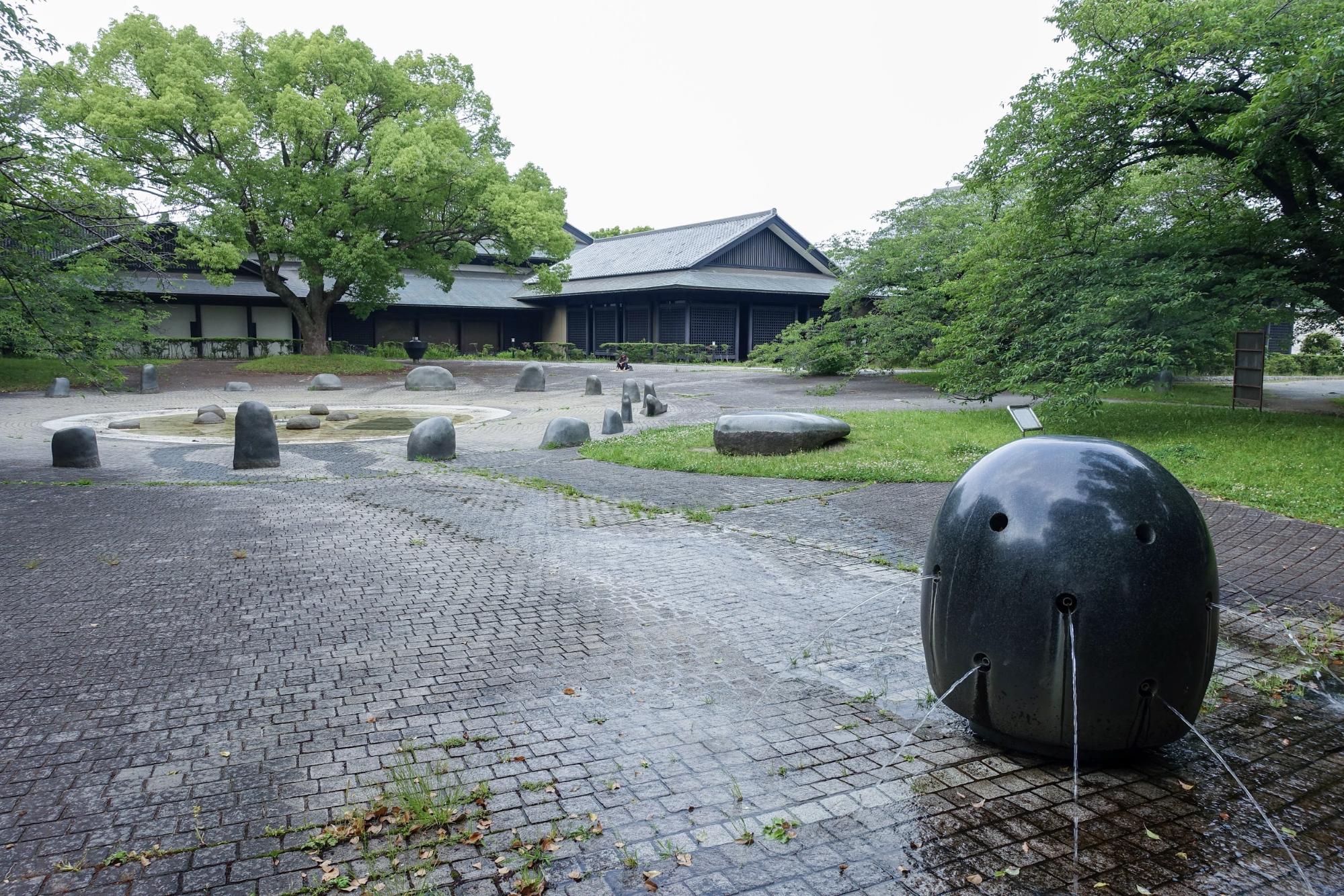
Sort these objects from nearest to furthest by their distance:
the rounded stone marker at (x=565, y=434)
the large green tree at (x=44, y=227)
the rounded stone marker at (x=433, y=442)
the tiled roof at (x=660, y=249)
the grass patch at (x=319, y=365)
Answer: the large green tree at (x=44, y=227), the rounded stone marker at (x=433, y=442), the rounded stone marker at (x=565, y=434), the grass patch at (x=319, y=365), the tiled roof at (x=660, y=249)

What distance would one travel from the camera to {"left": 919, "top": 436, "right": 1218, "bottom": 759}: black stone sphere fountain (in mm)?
3660

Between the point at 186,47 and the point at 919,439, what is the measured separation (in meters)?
28.5

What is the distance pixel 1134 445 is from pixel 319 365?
99.3 feet

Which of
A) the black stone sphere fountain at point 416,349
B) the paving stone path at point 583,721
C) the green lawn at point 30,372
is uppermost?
the black stone sphere fountain at point 416,349

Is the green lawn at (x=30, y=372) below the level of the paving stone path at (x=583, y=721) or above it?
above

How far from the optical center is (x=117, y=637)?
18.5 ft

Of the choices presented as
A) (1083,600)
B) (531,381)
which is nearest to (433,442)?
(1083,600)

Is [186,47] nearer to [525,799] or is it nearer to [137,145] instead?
[137,145]

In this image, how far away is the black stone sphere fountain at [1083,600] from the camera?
366 centimetres

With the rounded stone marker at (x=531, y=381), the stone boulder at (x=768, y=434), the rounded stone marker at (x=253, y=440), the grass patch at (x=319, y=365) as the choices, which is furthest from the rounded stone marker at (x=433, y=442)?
the grass patch at (x=319, y=365)

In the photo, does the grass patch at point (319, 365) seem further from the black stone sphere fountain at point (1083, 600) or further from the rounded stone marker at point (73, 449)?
the black stone sphere fountain at point (1083, 600)

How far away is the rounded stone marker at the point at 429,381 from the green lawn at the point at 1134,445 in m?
14.4

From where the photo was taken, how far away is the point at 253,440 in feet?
43.0

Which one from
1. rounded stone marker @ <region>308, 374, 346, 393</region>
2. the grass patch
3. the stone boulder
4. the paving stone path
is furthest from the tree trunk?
the paving stone path
